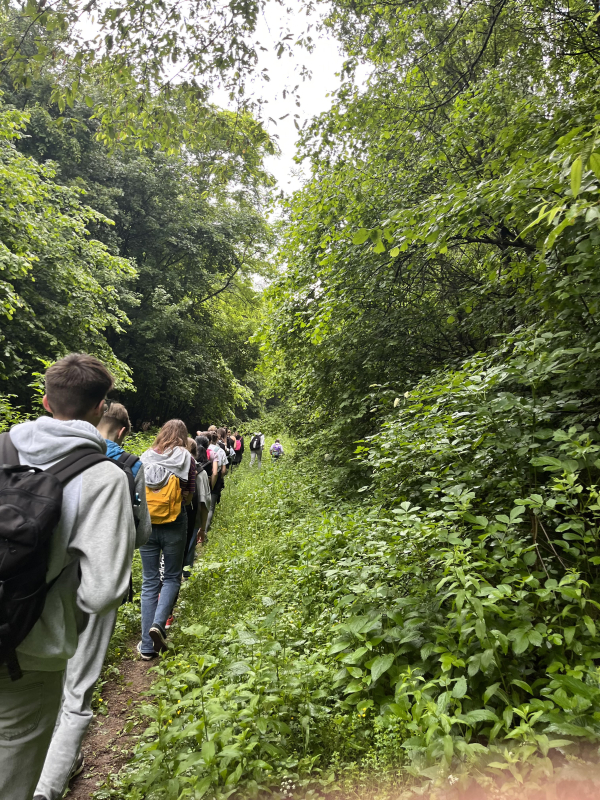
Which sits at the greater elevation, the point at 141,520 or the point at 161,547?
the point at 141,520

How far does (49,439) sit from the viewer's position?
1631 millimetres

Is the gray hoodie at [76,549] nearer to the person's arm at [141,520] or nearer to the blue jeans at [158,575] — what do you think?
the person's arm at [141,520]

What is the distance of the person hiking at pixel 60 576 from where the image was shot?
4.91ft

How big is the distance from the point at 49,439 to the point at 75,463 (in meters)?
0.14

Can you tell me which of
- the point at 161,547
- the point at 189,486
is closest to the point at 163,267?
the point at 189,486

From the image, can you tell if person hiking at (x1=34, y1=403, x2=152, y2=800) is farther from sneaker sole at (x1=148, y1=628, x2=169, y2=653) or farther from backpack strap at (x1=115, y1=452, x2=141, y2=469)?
sneaker sole at (x1=148, y1=628, x2=169, y2=653)

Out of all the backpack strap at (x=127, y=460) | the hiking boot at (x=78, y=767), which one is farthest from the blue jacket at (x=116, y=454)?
the hiking boot at (x=78, y=767)

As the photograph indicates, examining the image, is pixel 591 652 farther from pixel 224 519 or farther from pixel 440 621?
pixel 224 519

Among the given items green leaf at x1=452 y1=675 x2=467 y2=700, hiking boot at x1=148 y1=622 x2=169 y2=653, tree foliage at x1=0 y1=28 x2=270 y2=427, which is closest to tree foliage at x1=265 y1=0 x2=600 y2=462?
green leaf at x1=452 y1=675 x2=467 y2=700

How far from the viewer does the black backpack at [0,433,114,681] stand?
1387mm

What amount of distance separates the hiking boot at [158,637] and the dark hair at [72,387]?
288 centimetres

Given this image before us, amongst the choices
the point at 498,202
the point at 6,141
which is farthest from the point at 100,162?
the point at 498,202

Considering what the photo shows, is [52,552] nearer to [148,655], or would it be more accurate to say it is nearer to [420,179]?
[148,655]

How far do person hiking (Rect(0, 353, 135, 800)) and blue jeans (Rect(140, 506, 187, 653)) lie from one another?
2531mm
